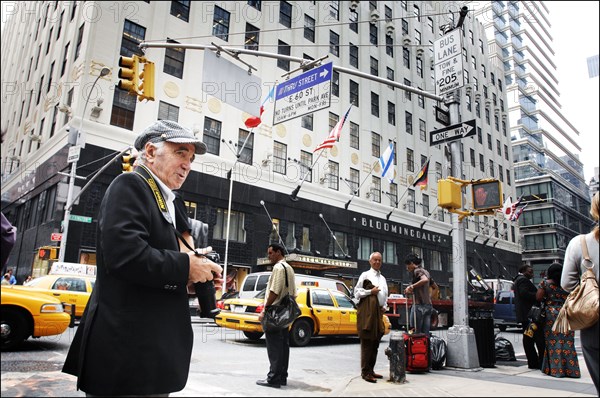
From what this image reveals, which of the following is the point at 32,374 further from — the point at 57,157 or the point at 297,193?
the point at 297,193

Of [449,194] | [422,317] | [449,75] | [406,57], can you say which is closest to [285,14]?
[406,57]

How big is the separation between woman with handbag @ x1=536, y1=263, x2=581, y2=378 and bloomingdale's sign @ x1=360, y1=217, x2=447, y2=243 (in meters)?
24.2

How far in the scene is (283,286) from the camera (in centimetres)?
678

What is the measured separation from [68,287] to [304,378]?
894cm

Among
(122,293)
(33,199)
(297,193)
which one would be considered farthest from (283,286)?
(33,199)

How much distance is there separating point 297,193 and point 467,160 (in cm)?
1326

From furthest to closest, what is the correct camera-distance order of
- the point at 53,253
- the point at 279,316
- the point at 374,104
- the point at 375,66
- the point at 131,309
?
the point at 375,66 → the point at 374,104 → the point at 53,253 → the point at 279,316 → the point at 131,309

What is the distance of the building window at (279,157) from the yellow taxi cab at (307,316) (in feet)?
51.1

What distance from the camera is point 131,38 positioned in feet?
73.0

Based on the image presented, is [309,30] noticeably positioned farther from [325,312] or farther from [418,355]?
[418,355]

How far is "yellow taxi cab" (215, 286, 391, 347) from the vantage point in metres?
11.3

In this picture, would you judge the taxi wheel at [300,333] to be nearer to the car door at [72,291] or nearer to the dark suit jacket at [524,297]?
the dark suit jacket at [524,297]

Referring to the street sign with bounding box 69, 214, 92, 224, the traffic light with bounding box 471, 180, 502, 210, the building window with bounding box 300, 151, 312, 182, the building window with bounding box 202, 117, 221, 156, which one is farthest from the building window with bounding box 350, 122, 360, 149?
the traffic light with bounding box 471, 180, 502, 210

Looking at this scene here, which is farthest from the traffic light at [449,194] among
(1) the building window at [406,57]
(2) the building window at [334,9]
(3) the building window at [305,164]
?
(1) the building window at [406,57]
